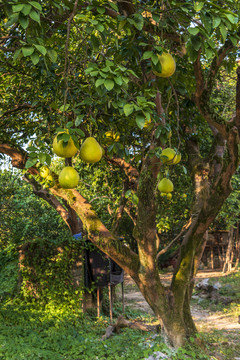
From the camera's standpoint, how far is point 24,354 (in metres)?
3.76

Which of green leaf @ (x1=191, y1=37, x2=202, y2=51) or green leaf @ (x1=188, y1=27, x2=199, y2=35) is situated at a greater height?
green leaf @ (x1=191, y1=37, x2=202, y2=51)

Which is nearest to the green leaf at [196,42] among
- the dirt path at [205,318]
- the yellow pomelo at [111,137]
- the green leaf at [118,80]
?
the green leaf at [118,80]

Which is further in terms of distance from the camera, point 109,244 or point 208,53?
point 109,244

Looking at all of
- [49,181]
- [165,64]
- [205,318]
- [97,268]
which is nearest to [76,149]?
[165,64]

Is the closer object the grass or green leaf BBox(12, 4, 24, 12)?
green leaf BBox(12, 4, 24, 12)

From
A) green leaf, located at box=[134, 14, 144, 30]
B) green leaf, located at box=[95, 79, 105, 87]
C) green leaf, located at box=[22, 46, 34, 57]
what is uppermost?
green leaf, located at box=[134, 14, 144, 30]

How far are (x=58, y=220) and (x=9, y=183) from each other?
194cm

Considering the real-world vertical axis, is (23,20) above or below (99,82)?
above

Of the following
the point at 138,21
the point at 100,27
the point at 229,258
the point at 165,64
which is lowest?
the point at 229,258

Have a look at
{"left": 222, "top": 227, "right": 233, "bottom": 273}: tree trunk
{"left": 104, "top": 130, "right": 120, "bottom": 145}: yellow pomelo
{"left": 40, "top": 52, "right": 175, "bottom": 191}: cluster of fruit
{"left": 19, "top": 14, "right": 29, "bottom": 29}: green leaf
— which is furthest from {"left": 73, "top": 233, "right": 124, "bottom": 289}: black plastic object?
{"left": 222, "top": 227, "right": 233, "bottom": 273}: tree trunk

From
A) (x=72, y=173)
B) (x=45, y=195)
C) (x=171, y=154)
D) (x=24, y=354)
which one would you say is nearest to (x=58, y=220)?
(x=45, y=195)

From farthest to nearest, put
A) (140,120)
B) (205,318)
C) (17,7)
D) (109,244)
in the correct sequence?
(205,318) < (109,244) < (140,120) < (17,7)

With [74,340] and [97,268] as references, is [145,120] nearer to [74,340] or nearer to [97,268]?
[74,340]

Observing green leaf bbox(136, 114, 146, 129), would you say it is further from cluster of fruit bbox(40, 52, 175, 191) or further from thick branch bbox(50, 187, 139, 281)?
thick branch bbox(50, 187, 139, 281)
